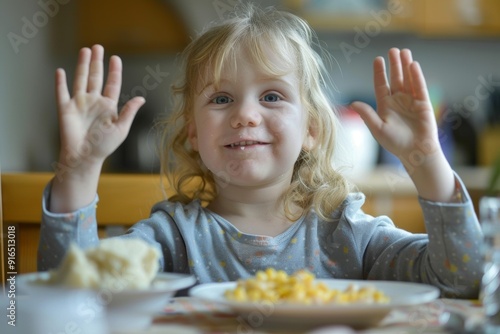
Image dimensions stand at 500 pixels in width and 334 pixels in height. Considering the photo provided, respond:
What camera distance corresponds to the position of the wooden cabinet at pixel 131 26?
4254 millimetres

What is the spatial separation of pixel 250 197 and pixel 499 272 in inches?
23.3

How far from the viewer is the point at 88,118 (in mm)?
1044

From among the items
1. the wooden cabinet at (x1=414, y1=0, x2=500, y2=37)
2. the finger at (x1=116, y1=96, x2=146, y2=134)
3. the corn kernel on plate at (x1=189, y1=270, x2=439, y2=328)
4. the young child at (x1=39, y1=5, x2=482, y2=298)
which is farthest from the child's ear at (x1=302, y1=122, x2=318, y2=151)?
the wooden cabinet at (x1=414, y1=0, x2=500, y2=37)

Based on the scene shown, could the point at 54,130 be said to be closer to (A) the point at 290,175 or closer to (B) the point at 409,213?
(B) the point at 409,213

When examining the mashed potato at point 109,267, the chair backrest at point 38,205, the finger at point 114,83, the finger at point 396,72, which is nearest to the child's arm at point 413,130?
the finger at point 396,72

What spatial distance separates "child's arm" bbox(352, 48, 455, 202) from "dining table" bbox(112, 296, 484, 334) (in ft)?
0.58

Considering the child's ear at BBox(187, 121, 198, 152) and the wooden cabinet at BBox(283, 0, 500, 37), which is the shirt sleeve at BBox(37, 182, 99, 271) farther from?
the wooden cabinet at BBox(283, 0, 500, 37)

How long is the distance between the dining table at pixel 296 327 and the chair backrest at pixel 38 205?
2.53 feet

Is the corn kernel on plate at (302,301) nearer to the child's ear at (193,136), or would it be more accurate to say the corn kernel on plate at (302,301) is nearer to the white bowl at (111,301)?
the white bowl at (111,301)

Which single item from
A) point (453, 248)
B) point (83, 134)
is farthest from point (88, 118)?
point (453, 248)

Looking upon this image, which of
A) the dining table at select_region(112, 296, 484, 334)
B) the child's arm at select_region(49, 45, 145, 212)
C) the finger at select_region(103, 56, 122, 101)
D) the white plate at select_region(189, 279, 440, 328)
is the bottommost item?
the dining table at select_region(112, 296, 484, 334)

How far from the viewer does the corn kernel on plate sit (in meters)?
0.75

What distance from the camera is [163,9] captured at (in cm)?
431

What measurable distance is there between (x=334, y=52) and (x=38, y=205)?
9.06ft
